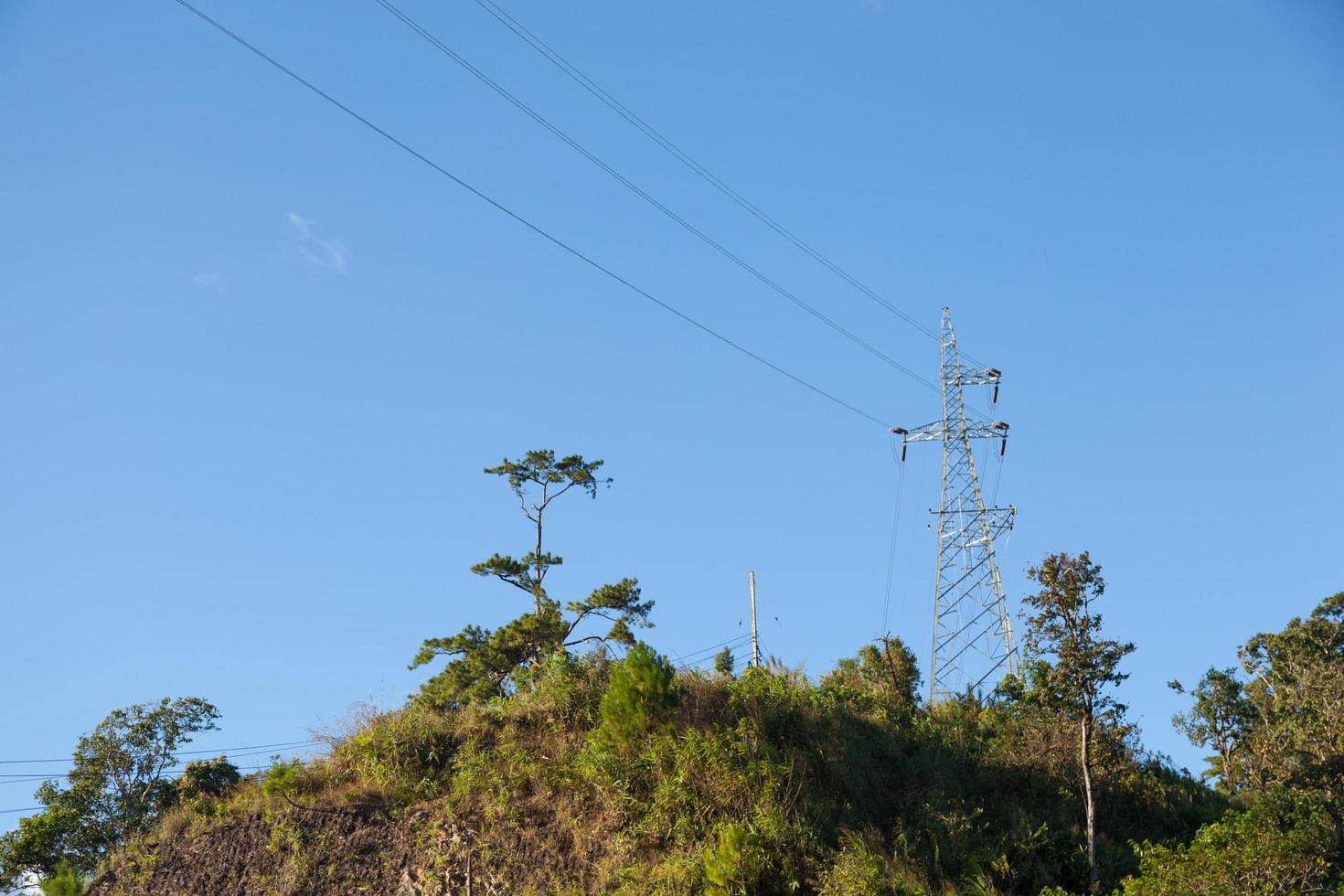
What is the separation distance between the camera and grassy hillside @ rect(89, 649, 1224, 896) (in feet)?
63.8

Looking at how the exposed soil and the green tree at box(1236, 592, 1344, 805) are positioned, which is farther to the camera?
the green tree at box(1236, 592, 1344, 805)

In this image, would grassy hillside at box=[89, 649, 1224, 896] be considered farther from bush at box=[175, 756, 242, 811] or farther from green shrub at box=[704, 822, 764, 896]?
bush at box=[175, 756, 242, 811]

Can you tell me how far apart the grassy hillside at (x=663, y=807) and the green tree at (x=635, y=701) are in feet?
0.16

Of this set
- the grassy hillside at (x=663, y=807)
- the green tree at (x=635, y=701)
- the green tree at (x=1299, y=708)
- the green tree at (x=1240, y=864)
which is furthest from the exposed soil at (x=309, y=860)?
the green tree at (x=1299, y=708)

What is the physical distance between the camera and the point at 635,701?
21750 millimetres

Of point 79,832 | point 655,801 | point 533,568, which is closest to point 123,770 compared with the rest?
point 79,832

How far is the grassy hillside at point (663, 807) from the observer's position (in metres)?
19.4

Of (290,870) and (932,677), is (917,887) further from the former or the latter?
(932,677)

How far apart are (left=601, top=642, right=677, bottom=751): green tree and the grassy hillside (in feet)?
0.16

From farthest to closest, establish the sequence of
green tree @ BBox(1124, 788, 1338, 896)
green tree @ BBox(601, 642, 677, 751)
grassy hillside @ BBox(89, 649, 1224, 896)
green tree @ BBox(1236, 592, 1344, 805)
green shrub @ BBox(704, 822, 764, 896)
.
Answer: green tree @ BBox(1236, 592, 1344, 805)
green tree @ BBox(601, 642, 677, 751)
grassy hillside @ BBox(89, 649, 1224, 896)
green shrub @ BBox(704, 822, 764, 896)
green tree @ BBox(1124, 788, 1338, 896)

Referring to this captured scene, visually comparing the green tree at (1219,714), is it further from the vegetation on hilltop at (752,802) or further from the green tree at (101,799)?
the green tree at (101,799)

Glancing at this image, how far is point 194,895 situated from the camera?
2114 cm

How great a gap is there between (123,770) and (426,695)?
11.3 m

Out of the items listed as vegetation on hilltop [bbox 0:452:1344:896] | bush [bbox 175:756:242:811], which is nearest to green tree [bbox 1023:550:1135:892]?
vegetation on hilltop [bbox 0:452:1344:896]
